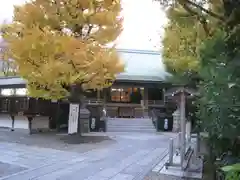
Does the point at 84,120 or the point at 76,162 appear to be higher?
the point at 84,120

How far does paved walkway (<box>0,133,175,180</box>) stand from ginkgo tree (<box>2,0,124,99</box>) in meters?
3.18

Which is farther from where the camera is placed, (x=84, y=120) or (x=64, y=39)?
(x=84, y=120)

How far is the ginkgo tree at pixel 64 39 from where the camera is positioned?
1125cm

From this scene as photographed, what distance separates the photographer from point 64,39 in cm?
1088

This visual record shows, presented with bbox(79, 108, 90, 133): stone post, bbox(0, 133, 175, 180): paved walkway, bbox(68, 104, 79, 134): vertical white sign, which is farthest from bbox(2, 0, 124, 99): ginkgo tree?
bbox(79, 108, 90, 133): stone post

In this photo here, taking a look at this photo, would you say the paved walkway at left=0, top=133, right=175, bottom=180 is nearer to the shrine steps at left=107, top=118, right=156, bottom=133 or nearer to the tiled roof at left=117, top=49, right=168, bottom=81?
the shrine steps at left=107, top=118, right=156, bottom=133

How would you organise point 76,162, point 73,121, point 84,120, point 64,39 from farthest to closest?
point 84,120 < point 73,121 < point 64,39 < point 76,162

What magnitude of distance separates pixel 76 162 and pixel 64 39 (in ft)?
16.4

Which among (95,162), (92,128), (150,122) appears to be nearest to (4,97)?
(92,128)

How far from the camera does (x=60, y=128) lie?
17.5 metres

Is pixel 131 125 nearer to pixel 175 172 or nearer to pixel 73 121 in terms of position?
pixel 73 121

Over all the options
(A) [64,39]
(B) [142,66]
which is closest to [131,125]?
(B) [142,66]

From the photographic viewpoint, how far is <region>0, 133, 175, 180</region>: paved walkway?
21.7ft

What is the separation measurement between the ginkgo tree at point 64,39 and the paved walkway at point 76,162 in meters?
3.18
